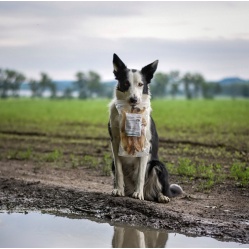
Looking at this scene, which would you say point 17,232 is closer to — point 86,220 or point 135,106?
point 86,220

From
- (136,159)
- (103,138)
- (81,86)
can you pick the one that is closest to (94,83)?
(81,86)

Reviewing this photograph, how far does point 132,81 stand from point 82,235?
2.13 metres

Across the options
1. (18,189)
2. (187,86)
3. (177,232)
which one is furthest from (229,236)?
(187,86)

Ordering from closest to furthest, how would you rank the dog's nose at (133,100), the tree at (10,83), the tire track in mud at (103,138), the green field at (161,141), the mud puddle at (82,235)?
the mud puddle at (82,235), the dog's nose at (133,100), the green field at (161,141), the tire track in mud at (103,138), the tree at (10,83)

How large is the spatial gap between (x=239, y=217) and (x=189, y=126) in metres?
12.5

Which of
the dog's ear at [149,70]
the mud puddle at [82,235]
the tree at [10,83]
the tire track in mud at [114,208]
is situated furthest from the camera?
the tree at [10,83]

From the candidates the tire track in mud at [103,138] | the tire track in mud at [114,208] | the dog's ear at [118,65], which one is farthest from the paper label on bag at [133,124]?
the tire track in mud at [103,138]

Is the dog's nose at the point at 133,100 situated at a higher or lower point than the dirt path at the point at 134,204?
higher

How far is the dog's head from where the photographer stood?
769 centimetres

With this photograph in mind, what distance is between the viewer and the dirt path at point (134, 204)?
7039 millimetres

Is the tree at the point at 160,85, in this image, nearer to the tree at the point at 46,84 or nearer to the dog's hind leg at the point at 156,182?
the tree at the point at 46,84

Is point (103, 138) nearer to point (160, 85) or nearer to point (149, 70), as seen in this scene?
Result: point (149, 70)

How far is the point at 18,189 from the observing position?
888cm

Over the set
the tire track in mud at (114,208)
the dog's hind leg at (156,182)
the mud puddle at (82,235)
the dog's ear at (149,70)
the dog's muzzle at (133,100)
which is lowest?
the mud puddle at (82,235)
